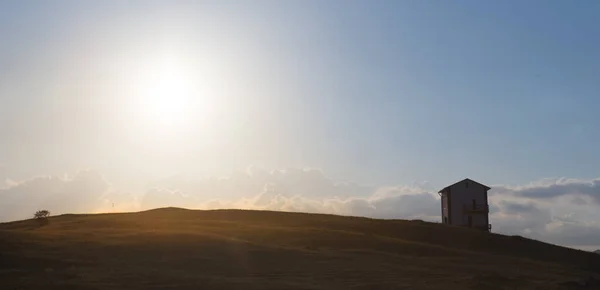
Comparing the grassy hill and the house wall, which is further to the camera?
the house wall

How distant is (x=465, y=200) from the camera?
75.2m

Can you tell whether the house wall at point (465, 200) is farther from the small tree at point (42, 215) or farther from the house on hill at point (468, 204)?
the small tree at point (42, 215)

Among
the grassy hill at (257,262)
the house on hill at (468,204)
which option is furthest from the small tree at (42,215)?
the house on hill at (468,204)

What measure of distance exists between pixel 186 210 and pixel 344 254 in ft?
119

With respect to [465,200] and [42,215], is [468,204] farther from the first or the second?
[42,215]

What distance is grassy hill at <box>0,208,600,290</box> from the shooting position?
31.0m

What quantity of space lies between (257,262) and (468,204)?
42.3m

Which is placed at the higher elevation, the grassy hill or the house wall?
the house wall

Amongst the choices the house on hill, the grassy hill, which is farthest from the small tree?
the house on hill

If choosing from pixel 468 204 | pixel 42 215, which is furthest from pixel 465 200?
pixel 42 215

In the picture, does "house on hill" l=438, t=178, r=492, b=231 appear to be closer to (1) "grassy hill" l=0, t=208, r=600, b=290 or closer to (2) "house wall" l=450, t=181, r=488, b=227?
(2) "house wall" l=450, t=181, r=488, b=227

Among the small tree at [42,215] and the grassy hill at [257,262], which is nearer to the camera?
the grassy hill at [257,262]

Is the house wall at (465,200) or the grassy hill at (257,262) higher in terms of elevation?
the house wall at (465,200)

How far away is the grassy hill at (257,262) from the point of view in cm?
3098
